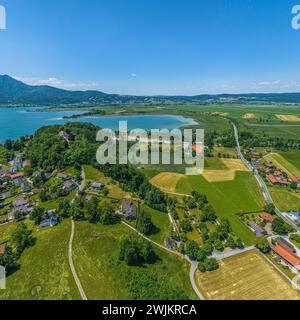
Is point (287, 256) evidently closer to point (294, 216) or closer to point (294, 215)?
point (294, 216)

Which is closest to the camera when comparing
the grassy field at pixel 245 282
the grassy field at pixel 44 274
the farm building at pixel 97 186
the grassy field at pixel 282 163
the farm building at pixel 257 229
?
the grassy field at pixel 44 274

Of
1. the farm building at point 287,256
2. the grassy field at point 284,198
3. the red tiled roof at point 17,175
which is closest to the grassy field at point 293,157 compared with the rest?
the grassy field at point 284,198

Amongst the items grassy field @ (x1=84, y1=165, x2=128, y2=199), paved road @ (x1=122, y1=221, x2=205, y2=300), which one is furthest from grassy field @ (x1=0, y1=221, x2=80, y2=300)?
grassy field @ (x1=84, y1=165, x2=128, y2=199)

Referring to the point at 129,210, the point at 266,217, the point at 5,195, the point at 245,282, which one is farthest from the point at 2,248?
the point at 266,217

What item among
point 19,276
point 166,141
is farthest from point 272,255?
point 166,141

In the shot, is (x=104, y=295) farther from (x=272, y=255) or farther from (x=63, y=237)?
(x=272, y=255)

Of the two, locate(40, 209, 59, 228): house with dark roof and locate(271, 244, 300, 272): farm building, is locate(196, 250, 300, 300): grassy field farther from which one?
locate(40, 209, 59, 228): house with dark roof

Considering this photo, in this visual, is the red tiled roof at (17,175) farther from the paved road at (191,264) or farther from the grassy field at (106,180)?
the paved road at (191,264)

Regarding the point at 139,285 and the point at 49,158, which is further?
the point at 49,158
